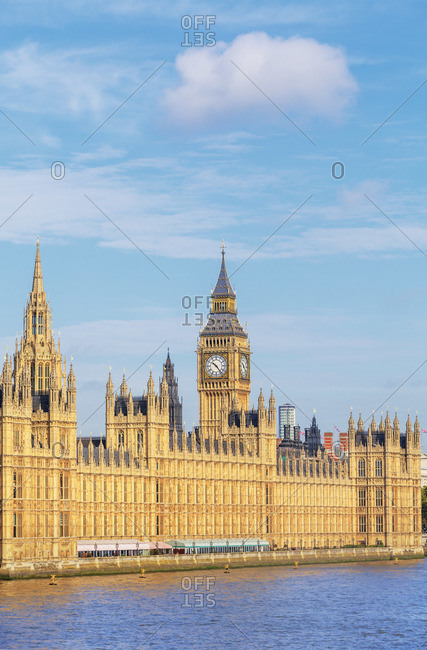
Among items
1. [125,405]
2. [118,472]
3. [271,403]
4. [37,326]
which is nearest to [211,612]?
[118,472]

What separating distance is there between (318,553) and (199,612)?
231 feet

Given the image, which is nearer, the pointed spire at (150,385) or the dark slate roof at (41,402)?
the dark slate roof at (41,402)

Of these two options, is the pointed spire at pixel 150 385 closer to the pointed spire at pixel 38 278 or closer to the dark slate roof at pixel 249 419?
the pointed spire at pixel 38 278

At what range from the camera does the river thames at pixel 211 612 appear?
9875 centimetres

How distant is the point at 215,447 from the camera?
607 ft

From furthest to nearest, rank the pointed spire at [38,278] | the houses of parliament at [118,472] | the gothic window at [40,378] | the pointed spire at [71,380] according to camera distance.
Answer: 1. the pointed spire at [38,278]
2. the gothic window at [40,378]
3. the pointed spire at [71,380]
4. the houses of parliament at [118,472]

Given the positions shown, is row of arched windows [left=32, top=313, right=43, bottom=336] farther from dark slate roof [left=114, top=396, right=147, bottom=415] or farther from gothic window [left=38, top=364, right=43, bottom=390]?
dark slate roof [left=114, top=396, right=147, bottom=415]

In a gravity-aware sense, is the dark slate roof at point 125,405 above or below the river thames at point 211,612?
above

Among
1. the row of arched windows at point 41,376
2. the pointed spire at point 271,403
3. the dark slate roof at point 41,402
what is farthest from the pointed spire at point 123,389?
the pointed spire at point 271,403

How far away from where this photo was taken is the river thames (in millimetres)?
98750

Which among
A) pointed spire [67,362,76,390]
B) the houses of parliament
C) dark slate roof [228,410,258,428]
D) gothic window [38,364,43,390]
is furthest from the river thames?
dark slate roof [228,410,258,428]

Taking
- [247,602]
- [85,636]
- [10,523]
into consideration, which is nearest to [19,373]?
[10,523]

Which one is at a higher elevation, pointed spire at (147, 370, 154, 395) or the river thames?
pointed spire at (147, 370, 154, 395)

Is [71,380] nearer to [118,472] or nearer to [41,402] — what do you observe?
[41,402]
